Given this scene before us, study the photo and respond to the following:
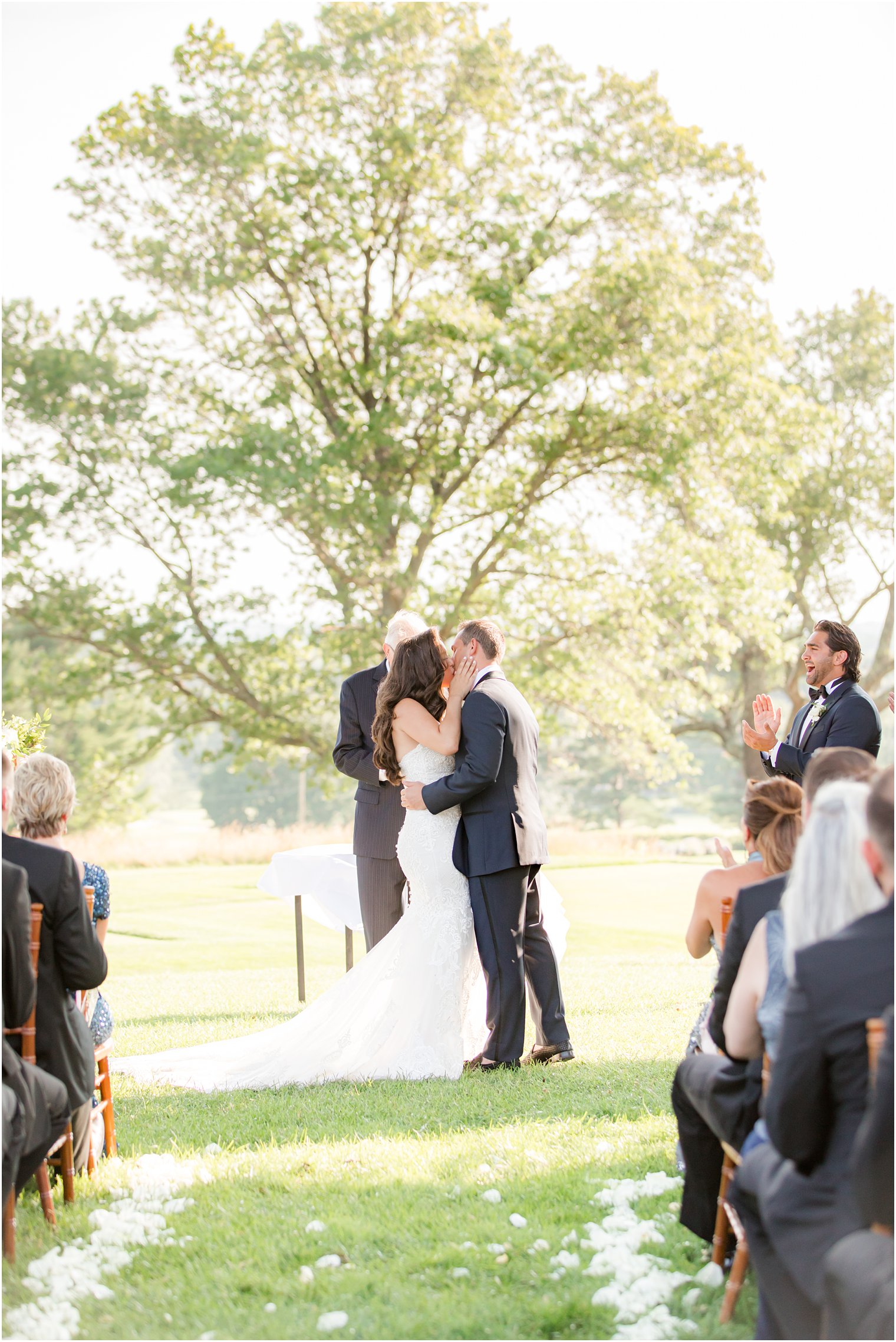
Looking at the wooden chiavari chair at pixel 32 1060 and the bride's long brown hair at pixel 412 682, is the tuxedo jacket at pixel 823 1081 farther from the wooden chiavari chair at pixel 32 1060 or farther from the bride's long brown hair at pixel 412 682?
the bride's long brown hair at pixel 412 682

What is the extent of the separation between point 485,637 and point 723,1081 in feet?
10.4

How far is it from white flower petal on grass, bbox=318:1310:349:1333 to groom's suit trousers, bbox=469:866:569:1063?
9.38 ft

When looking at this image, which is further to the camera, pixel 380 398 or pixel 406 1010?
pixel 380 398

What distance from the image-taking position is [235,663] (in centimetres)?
1794

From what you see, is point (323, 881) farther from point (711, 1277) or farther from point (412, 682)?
point (711, 1277)

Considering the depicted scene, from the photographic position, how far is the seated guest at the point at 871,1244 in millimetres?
2201

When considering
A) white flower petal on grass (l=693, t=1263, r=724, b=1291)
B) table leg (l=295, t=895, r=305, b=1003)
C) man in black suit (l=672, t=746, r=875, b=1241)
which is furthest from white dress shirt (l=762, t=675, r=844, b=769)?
table leg (l=295, t=895, r=305, b=1003)

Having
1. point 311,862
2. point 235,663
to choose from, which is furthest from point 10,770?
point 235,663

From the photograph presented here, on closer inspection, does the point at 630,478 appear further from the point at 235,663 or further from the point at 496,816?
the point at 496,816

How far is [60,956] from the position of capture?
3.56 metres

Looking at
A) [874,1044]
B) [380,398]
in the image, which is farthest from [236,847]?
[874,1044]

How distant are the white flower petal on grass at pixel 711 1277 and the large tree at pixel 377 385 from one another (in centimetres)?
1324

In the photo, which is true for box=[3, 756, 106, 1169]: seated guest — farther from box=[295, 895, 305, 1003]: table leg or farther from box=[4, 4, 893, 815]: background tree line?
box=[4, 4, 893, 815]: background tree line

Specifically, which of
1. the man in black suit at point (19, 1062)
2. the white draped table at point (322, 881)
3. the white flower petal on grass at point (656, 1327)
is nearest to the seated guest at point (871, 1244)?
the white flower petal on grass at point (656, 1327)
